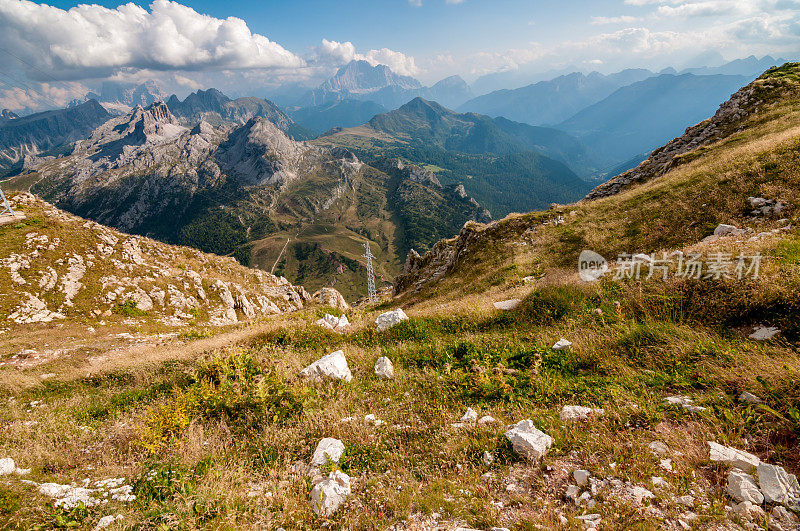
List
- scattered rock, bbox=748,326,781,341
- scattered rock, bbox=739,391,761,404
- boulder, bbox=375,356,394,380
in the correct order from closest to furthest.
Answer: scattered rock, bbox=739,391,761,404 < scattered rock, bbox=748,326,781,341 < boulder, bbox=375,356,394,380

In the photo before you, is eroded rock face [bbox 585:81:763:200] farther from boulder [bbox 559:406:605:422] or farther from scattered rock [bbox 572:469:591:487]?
scattered rock [bbox 572:469:591:487]

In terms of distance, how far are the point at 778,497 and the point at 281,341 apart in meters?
13.0

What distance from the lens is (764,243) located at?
9.82 meters

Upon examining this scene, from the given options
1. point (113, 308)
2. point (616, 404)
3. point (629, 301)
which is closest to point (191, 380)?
point (616, 404)

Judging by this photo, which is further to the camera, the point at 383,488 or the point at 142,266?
the point at 142,266

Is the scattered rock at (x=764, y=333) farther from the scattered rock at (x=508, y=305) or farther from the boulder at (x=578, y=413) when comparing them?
the scattered rock at (x=508, y=305)

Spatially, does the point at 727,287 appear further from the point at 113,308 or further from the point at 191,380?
the point at 113,308

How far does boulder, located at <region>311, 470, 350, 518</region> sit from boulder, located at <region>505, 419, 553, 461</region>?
308 centimetres

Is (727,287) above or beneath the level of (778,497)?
above

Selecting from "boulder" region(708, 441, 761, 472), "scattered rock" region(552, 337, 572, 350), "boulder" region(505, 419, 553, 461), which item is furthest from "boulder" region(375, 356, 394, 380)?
"boulder" region(708, 441, 761, 472)

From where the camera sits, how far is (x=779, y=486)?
153 inches

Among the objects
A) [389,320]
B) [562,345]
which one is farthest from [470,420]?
[389,320]

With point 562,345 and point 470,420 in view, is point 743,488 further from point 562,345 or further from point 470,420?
point 562,345

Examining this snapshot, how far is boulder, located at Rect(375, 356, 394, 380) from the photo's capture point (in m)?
9.05
